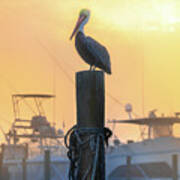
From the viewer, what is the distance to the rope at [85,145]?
16.5ft

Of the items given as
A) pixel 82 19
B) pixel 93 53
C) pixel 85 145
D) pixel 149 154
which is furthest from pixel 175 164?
pixel 85 145

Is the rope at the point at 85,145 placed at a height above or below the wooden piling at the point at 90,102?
below

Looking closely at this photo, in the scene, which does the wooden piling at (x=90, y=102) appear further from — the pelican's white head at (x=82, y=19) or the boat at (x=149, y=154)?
the boat at (x=149, y=154)

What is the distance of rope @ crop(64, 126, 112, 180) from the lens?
503 centimetres

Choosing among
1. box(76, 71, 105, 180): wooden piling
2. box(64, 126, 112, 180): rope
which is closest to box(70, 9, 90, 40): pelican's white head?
box(76, 71, 105, 180): wooden piling

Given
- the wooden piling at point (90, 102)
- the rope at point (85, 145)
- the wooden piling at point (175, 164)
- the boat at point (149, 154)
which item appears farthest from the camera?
the boat at point (149, 154)

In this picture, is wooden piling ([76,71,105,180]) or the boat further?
the boat

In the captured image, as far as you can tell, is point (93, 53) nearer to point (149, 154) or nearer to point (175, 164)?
point (175, 164)

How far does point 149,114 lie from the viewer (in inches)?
1743

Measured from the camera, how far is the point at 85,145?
5.11 metres

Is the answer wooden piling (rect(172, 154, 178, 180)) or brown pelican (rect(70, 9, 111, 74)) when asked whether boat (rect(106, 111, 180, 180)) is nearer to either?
wooden piling (rect(172, 154, 178, 180))

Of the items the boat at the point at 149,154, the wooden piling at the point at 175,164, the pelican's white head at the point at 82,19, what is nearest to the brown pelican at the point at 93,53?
the pelican's white head at the point at 82,19

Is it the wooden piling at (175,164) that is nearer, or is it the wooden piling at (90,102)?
the wooden piling at (90,102)

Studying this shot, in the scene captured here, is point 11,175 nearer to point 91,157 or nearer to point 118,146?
A: point 118,146
